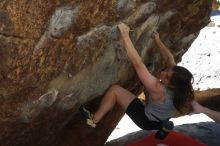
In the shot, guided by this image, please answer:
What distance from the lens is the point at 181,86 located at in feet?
19.2

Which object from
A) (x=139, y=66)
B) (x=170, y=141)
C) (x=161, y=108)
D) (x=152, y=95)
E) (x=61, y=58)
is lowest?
(x=170, y=141)

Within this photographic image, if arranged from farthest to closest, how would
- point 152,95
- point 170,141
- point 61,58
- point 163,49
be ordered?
point 163,49 < point 170,141 < point 152,95 < point 61,58

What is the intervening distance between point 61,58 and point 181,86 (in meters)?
1.58

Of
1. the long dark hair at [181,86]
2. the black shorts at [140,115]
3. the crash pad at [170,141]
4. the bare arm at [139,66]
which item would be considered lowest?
the crash pad at [170,141]

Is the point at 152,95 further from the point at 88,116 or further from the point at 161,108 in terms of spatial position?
the point at 88,116

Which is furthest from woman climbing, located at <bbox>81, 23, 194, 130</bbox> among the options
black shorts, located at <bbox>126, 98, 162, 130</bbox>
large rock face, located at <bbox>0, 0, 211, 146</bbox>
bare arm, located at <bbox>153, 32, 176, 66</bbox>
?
bare arm, located at <bbox>153, 32, 176, 66</bbox>

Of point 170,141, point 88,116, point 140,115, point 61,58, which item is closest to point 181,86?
point 140,115

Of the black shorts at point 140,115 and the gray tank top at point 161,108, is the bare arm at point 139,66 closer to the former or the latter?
the gray tank top at point 161,108

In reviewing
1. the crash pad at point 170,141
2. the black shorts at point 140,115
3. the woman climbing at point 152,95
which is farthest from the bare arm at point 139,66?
the crash pad at point 170,141

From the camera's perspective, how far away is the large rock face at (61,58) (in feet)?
16.0

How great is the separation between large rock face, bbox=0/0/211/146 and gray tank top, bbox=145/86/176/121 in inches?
28.0

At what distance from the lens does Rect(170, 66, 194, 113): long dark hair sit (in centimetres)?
580

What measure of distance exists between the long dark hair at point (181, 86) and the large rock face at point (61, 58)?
0.88 m

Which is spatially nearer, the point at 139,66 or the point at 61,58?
the point at 61,58
